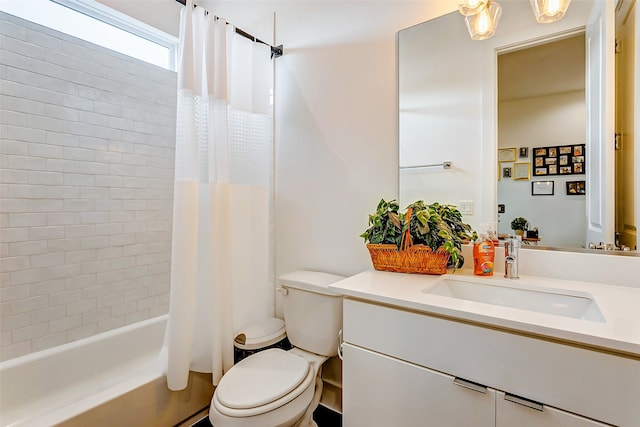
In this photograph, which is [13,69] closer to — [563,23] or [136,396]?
[136,396]

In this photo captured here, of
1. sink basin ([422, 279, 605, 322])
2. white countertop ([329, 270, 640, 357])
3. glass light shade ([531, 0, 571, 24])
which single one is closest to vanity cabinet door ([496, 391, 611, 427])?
white countertop ([329, 270, 640, 357])

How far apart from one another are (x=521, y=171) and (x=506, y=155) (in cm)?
9

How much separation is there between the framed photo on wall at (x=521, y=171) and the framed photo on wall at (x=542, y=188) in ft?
0.12

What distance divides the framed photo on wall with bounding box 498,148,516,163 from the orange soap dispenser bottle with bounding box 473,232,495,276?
317mm

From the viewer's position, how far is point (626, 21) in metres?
1.05

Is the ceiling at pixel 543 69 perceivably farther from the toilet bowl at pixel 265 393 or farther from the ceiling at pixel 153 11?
the ceiling at pixel 153 11

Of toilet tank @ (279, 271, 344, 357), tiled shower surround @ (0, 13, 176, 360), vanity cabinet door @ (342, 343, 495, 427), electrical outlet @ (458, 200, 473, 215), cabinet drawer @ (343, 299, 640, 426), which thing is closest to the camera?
cabinet drawer @ (343, 299, 640, 426)

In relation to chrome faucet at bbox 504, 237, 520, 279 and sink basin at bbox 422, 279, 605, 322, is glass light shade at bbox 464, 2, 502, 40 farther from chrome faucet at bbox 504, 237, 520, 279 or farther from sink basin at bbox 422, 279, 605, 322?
sink basin at bbox 422, 279, 605, 322

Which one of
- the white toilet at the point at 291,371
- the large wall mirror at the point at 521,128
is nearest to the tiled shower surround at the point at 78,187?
the white toilet at the point at 291,371

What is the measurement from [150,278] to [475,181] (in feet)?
7.11

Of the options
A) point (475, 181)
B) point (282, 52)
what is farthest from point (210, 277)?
point (282, 52)

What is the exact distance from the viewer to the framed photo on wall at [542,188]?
117 centimetres

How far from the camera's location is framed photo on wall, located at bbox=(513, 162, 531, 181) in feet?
3.94

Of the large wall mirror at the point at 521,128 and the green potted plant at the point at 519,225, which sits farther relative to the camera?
the green potted plant at the point at 519,225
